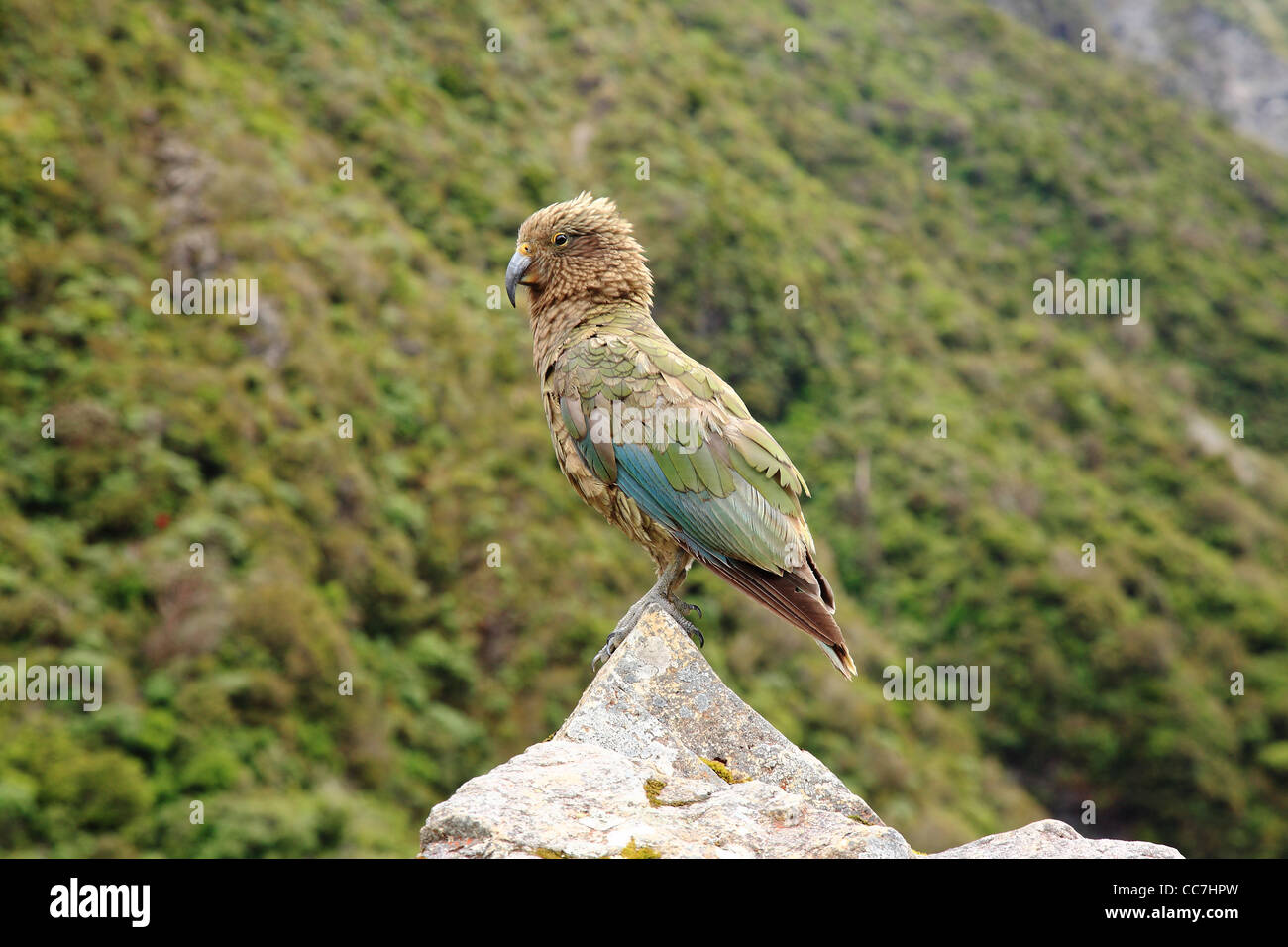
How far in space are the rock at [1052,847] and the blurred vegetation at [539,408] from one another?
51.7 feet

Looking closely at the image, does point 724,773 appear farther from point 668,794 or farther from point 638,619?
point 638,619

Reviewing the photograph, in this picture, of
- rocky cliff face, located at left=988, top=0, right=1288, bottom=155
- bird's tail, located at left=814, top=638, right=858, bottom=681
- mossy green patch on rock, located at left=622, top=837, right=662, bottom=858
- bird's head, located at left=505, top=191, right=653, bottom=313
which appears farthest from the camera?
rocky cliff face, located at left=988, top=0, right=1288, bottom=155

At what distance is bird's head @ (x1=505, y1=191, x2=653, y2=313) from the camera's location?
7559 mm

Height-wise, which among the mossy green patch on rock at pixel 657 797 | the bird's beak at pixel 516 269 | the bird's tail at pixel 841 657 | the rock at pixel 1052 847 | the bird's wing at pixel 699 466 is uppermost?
the bird's beak at pixel 516 269

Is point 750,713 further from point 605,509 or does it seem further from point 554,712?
point 554,712

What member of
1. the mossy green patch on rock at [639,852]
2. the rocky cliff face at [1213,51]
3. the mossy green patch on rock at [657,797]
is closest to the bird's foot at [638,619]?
the mossy green patch on rock at [657,797]

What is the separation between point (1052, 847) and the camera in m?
4.92

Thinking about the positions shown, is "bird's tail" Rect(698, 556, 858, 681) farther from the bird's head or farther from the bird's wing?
the bird's head

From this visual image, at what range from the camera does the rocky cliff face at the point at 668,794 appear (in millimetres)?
4711

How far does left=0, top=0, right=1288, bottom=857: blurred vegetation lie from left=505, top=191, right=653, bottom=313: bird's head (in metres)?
13.9

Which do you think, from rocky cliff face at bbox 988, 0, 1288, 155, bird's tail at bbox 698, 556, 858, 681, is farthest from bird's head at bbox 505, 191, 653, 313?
rocky cliff face at bbox 988, 0, 1288, 155

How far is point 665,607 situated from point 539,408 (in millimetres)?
25401

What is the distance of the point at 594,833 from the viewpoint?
15.6ft

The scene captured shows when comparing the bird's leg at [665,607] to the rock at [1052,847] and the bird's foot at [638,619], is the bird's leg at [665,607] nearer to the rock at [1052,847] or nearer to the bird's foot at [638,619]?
the bird's foot at [638,619]
